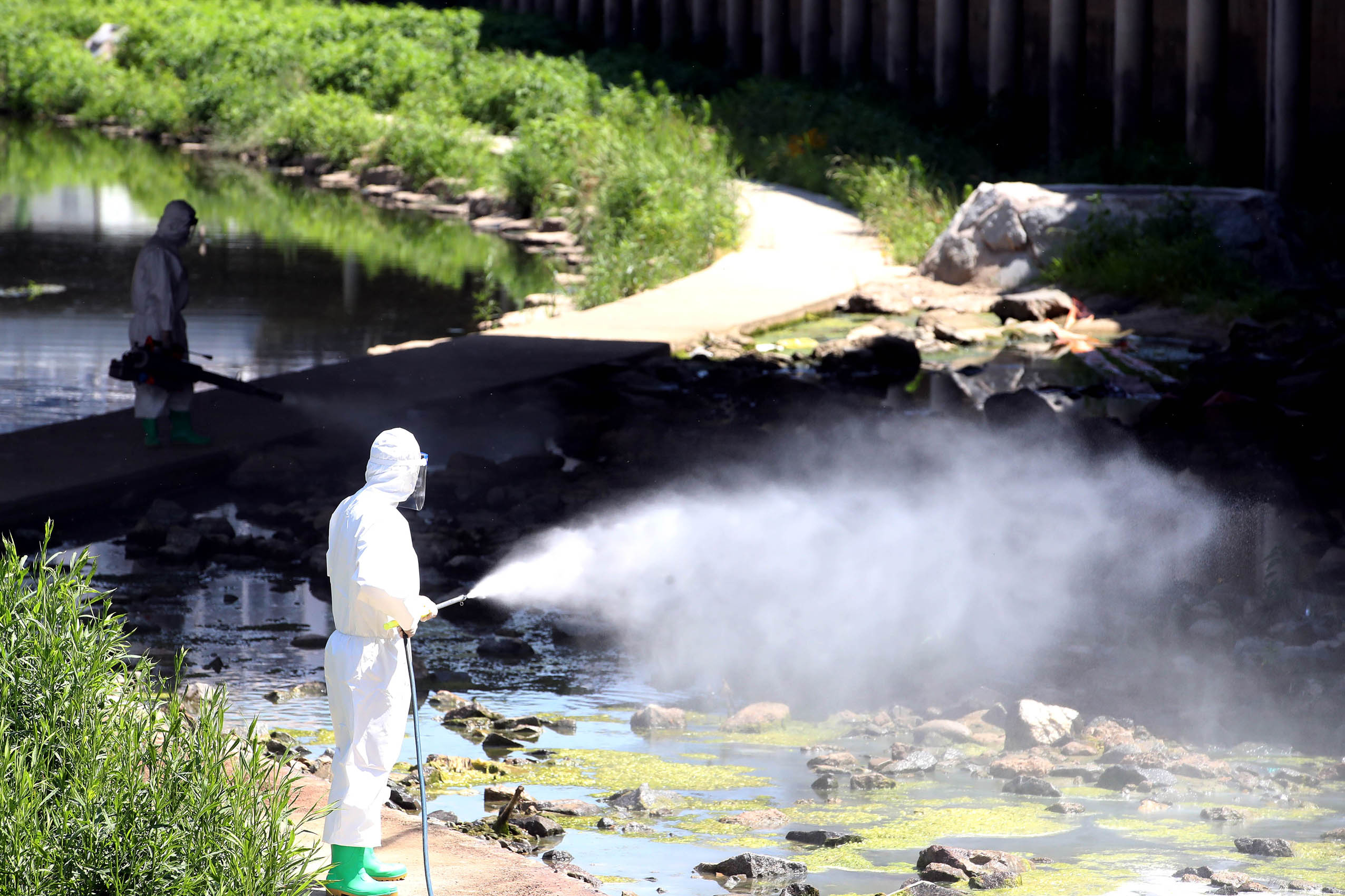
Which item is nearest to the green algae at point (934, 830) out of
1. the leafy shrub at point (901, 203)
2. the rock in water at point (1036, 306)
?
the rock in water at point (1036, 306)

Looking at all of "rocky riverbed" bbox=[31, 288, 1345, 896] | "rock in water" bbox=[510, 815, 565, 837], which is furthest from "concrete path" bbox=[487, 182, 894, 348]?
"rock in water" bbox=[510, 815, 565, 837]

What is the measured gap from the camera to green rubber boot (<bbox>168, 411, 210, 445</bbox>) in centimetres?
1059

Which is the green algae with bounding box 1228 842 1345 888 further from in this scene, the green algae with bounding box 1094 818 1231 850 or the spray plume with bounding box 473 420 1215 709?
the spray plume with bounding box 473 420 1215 709

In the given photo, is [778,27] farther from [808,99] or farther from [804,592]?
[804,592]

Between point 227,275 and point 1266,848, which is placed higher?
point 227,275

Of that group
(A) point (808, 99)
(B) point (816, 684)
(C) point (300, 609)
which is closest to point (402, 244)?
(A) point (808, 99)

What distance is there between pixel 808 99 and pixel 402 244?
6544 millimetres

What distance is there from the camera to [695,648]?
790 cm

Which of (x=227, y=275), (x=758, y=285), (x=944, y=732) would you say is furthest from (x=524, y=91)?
(x=944, y=732)

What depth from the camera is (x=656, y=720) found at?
689 cm

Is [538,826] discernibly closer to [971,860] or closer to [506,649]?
[971,860]

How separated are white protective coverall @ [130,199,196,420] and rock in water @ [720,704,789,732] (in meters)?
4.44

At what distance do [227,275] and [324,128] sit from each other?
12307mm

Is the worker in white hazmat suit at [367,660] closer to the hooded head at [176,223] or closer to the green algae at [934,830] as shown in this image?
the green algae at [934,830]
